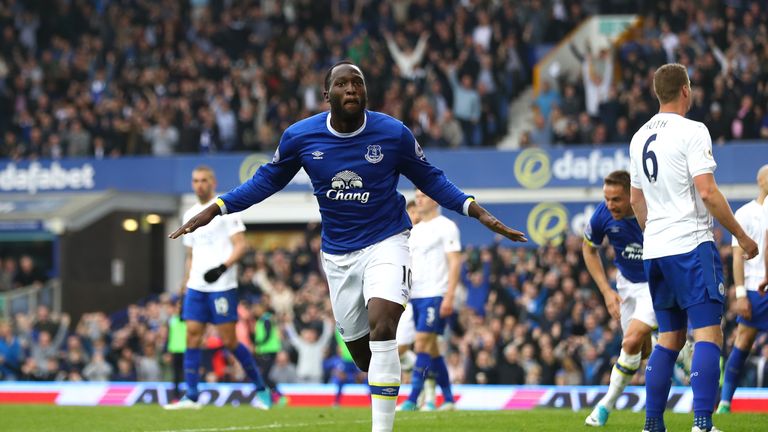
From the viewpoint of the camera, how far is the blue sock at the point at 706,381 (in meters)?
8.53

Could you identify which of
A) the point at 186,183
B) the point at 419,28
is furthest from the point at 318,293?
the point at 419,28

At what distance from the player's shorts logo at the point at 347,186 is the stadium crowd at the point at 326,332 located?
9.55 meters

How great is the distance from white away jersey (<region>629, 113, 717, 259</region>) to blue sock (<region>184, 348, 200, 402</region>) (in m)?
6.96

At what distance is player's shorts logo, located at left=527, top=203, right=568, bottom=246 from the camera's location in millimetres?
24359

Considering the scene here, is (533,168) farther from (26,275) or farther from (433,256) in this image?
(433,256)

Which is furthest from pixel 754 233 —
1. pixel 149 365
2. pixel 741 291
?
pixel 149 365

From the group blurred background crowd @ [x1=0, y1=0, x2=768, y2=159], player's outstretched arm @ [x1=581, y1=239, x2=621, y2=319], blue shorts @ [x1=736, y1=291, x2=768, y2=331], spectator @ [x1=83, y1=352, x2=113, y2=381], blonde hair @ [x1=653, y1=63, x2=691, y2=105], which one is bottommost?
spectator @ [x1=83, y1=352, x2=113, y2=381]

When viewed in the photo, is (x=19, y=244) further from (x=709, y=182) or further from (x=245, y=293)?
(x=709, y=182)

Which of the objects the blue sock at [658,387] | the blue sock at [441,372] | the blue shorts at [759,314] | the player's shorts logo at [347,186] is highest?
the player's shorts logo at [347,186]

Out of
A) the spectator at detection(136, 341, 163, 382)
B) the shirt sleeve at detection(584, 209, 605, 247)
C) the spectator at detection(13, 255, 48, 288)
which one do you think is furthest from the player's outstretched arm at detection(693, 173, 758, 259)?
the spectator at detection(13, 255, 48, 288)

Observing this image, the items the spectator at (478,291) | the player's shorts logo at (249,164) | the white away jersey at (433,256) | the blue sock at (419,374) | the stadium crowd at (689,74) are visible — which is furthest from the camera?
the player's shorts logo at (249,164)

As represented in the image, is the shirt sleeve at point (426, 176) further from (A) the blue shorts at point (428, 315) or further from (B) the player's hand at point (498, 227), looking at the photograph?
(A) the blue shorts at point (428, 315)

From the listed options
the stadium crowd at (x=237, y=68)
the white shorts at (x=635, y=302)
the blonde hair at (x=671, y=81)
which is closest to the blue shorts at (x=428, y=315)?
the white shorts at (x=635, y=302)

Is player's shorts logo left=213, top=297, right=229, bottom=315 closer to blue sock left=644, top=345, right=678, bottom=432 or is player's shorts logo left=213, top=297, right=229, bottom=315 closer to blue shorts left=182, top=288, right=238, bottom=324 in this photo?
blue shorts left=182, top=288, right=238, bottom=324
